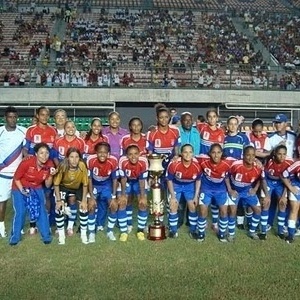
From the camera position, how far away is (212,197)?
26.5 feet

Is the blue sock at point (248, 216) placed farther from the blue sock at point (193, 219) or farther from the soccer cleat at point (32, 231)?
the soccer cleat at point (32, 231)

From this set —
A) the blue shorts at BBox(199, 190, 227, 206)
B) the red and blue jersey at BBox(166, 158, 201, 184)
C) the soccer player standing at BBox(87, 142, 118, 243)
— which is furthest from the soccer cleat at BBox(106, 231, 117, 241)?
the blue shorts at BBox(199, 190, 227, 206)

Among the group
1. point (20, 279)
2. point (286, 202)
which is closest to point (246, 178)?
point (286, 202)

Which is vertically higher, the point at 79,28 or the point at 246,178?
the point at 79,28

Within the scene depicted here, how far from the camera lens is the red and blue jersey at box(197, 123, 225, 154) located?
9.03m

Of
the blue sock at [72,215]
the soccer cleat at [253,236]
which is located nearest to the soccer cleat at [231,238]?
A: the soccer cleat at [253,236]

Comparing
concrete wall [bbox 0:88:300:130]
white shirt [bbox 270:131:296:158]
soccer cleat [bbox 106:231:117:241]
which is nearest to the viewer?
soccer cleat [bbox 106:231:117:241]

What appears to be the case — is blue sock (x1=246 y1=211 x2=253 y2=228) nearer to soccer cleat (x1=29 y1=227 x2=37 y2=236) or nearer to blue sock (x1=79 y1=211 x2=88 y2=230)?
blue sock (x1=79 y1=211 x2=88 y2=230)

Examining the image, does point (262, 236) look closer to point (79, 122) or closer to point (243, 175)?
point (243, 175)

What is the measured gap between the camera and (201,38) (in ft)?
97.5

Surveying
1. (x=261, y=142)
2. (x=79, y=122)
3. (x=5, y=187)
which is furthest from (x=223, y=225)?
(x=79, y=122)

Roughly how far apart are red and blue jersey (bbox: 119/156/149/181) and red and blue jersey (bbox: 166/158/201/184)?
1.22 ft

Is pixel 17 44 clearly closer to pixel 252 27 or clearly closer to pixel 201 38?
pixel 201 38

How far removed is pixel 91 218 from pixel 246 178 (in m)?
2.39
